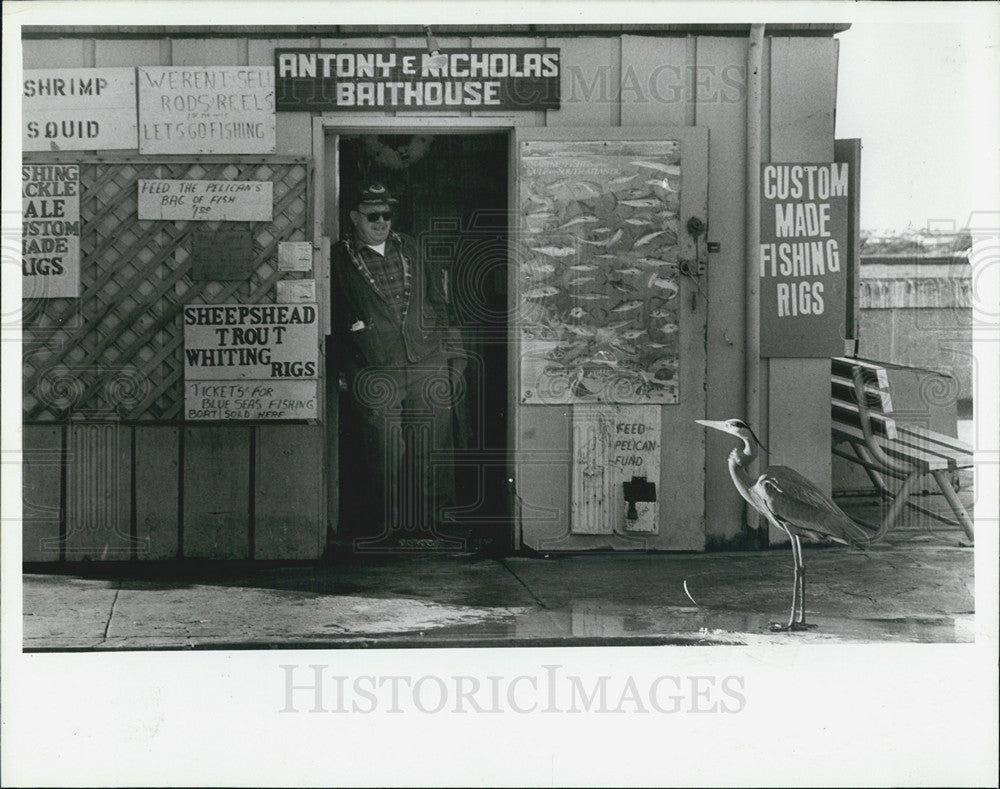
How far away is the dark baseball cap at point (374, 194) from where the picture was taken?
7.64 metres

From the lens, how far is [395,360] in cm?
766

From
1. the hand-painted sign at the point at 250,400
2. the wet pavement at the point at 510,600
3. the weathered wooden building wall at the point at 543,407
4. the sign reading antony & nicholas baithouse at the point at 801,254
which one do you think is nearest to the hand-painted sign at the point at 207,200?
the weathered wooden building wall at the point at 543,407

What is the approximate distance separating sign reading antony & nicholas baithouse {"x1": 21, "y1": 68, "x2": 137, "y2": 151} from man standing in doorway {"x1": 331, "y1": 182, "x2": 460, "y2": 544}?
1484 mm

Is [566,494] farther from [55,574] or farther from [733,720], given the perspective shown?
[55,574]

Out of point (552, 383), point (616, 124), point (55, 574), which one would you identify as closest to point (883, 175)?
point (616, 124)

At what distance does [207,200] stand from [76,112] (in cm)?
93

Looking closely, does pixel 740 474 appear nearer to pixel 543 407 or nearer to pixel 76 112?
pixel 543 407

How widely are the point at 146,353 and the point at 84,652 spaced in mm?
2171

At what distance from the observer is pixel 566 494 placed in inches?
289

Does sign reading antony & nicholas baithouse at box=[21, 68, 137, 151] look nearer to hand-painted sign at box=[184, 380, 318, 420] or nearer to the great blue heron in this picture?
hand-painted sign at box=[184, 380, 318, 420]

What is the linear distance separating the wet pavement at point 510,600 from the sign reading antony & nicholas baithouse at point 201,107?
2.52m

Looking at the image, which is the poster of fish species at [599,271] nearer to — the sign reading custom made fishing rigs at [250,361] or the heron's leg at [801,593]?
the sign reading custom made fishing rigs at [250,361]

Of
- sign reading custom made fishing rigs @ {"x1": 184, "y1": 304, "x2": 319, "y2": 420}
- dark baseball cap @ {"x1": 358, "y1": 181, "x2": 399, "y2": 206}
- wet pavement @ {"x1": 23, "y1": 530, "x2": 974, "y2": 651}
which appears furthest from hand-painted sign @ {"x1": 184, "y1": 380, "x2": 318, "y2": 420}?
dark baseball cap @ {"x1": 358, "y1": 181, "x2": 399, "y2": 206}

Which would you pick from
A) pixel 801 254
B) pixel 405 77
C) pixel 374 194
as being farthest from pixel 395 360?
Result: pixel 801 254
